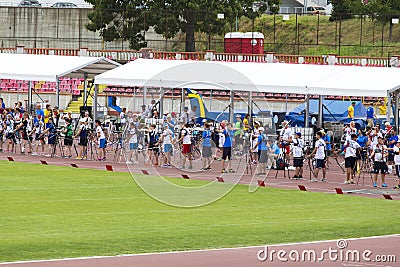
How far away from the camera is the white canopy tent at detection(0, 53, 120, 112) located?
44.5 meters

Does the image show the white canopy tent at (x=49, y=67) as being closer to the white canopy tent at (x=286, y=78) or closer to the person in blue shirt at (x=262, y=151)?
the white canopy tent at (x=286, y=78)

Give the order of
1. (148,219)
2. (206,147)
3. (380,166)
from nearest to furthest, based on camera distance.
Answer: (148,219) → (380,166) → (206,147)

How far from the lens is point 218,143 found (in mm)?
37219

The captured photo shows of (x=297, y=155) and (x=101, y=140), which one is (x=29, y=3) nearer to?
(x=101, y=140)

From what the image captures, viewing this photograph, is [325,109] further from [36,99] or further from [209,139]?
[36,99]

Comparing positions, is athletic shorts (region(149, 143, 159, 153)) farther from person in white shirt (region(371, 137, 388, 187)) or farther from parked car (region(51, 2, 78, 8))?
parked car (region(51, 2, 78, 8))

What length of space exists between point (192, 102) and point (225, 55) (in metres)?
12.9

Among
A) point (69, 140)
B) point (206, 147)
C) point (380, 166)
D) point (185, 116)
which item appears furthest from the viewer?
point (185, 116)

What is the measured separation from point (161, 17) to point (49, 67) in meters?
25.8

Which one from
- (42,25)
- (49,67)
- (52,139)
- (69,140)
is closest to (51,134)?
(52,139)

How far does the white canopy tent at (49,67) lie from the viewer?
44.5 m

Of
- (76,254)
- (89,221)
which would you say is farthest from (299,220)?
(76,254)

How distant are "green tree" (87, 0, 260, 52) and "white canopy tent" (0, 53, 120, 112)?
22508 mm

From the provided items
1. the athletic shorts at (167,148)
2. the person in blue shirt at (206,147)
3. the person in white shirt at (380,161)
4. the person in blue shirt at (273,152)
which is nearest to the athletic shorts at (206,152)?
the person in blue shirt at (206,147)
